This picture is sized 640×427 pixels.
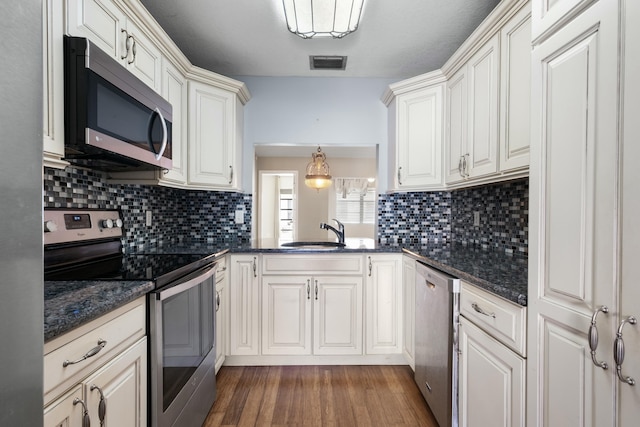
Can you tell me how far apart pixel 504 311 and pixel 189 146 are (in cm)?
210

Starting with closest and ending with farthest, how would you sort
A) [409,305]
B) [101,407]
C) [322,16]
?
[101,407] < [322,16] < [409,305]

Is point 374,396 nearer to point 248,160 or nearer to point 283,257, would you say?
point 283,257

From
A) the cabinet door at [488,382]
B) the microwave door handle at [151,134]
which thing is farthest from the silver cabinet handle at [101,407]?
the cabinet door at [488,382]

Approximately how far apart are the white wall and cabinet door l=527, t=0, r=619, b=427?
5.93ft

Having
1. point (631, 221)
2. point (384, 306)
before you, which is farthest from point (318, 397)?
point (631, 221)

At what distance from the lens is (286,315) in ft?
7.47

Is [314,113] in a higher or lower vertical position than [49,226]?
higher

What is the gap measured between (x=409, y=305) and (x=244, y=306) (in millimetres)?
1183

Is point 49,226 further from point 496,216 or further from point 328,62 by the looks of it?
point 496,216

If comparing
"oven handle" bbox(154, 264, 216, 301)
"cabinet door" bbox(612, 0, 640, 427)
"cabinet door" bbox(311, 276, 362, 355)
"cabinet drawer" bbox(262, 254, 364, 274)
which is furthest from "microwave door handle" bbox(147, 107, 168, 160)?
"cabinet door" bbox(612, 0, 640, 427)

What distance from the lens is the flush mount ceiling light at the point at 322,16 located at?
5.35ft

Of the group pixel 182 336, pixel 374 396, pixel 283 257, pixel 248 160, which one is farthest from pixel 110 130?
pixel 374 396

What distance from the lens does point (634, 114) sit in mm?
666

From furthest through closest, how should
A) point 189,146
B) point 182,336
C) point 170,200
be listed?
1. point 170,200
2. point 189,146
3. point 182,336
